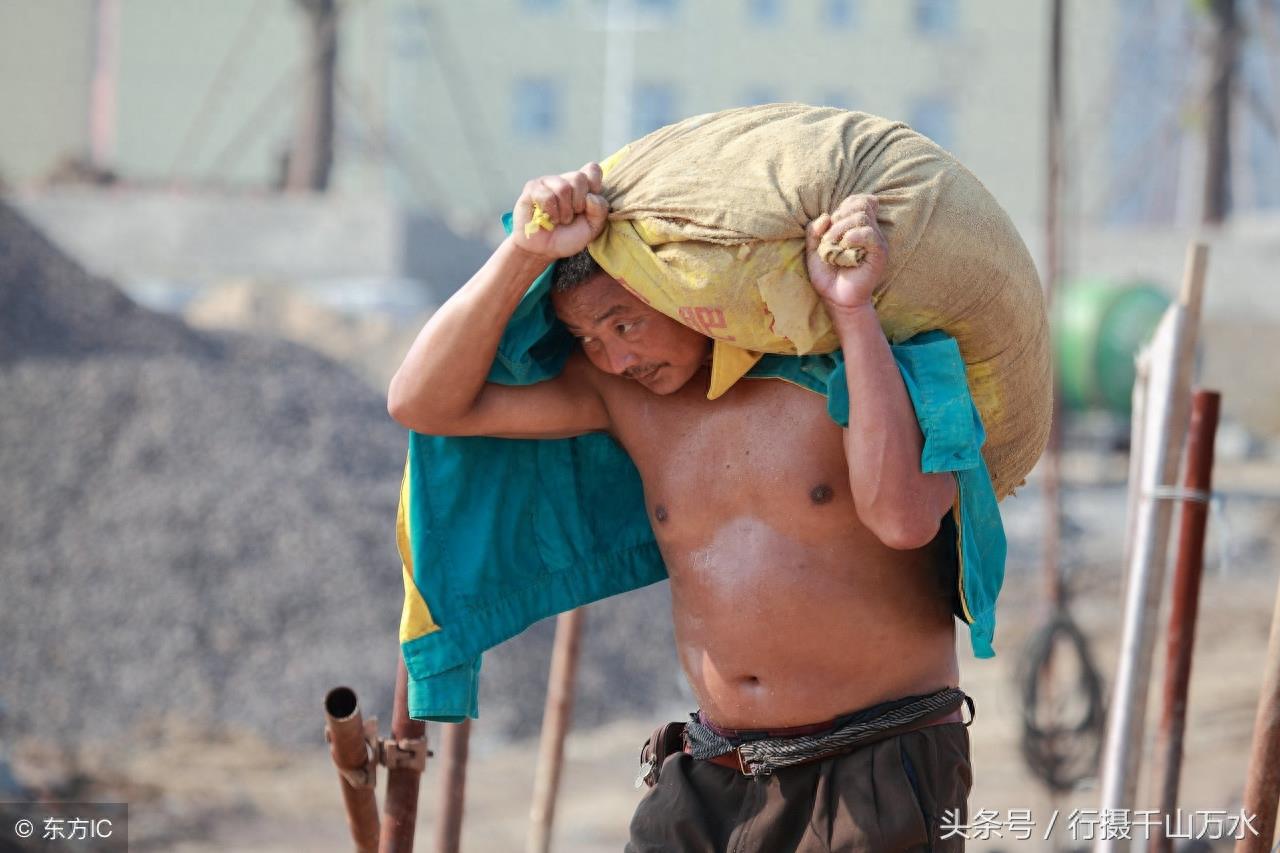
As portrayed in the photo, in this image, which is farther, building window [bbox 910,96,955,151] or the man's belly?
building window [bbox 910,96,955,151]

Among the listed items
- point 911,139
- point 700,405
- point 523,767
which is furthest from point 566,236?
point 523,767

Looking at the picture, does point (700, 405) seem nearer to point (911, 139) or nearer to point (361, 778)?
point (911, 139)

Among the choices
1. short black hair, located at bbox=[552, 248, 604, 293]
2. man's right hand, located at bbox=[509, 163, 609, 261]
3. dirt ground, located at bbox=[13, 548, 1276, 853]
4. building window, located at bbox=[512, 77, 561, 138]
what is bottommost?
dirt ground, located at bbox=[13, 548, 1276, 853]

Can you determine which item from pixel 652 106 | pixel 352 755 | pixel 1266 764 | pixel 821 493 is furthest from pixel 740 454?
pixel 652 106

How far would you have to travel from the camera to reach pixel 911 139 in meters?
2.27

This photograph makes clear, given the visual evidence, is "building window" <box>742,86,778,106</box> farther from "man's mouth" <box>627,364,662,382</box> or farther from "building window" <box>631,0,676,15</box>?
"man's mouth" <box>627,364,662,382</box>

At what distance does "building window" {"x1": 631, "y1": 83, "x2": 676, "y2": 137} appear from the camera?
28.8m

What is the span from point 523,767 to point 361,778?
5423mm

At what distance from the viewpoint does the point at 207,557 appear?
926cm

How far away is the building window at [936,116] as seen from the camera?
29.8 meters

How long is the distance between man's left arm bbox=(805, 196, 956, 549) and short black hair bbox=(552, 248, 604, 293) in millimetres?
387

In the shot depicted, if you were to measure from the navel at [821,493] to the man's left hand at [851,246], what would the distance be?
0.31 meters

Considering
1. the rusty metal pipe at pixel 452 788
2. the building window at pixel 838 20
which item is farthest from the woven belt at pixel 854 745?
the building window at pixel 838 20

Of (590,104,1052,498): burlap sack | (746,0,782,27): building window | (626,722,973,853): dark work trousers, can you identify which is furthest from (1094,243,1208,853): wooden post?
(746,0,782,27): building window
